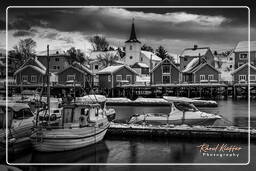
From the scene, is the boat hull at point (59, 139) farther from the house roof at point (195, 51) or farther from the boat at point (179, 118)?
the house roof at point (195, 51)

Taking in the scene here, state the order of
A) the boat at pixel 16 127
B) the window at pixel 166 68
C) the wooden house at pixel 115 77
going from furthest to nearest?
the window at pixel 166 68, the wooden house at pixel 115 77, the boat at pixel 16 127

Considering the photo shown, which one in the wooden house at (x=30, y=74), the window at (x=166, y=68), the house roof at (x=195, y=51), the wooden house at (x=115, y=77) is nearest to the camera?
the wooden house at (x=30, y=74)

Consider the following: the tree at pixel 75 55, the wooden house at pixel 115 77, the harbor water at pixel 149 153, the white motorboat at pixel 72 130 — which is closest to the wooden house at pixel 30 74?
the tree at pixel 75 55

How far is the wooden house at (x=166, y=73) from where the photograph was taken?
3095 centimetres

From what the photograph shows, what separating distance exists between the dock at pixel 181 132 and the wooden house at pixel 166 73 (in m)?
20.5

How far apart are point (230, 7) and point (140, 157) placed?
430 cm

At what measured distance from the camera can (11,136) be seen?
793 centimetres

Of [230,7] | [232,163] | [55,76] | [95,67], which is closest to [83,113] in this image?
[232,163]

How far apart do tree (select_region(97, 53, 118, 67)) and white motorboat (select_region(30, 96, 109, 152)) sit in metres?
26.0

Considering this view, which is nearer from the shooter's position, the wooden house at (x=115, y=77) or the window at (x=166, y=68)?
the wooden house at (x=115, y=77)

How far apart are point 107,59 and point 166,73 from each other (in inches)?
346
